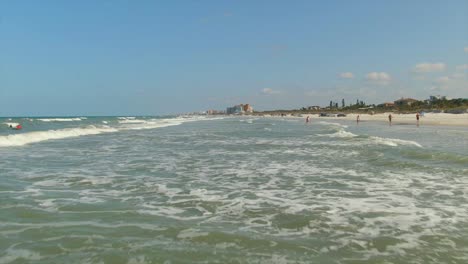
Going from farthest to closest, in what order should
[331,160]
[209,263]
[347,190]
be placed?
[331,160] → [347,190] → [209,263]

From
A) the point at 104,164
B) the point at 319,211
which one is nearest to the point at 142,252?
the point at 319,211

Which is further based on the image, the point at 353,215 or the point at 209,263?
the point at 353,215

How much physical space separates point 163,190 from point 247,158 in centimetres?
757

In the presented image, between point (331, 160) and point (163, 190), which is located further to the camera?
point (331, 160)

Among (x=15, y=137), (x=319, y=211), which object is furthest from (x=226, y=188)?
(x=15, y=137)

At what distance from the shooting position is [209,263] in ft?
16.0

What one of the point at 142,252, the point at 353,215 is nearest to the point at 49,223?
the point at 142,252

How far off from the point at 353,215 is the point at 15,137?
27149 millimetres

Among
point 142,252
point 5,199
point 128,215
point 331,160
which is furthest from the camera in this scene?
point 331,160

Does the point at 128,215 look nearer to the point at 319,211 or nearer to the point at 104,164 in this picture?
the point at 319,211

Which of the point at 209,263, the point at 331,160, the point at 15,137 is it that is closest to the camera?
the point at 209,263

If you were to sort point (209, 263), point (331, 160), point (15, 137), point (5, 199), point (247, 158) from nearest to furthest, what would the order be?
1. point (209, 263)
2. point (5, 199)
3. point (331, 160)
4. point (247, 158)
5. point (15, 137)

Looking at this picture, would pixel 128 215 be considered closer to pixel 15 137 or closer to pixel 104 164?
pixel 104 164

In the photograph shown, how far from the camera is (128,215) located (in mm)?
7160
